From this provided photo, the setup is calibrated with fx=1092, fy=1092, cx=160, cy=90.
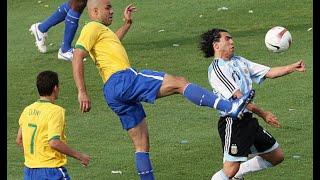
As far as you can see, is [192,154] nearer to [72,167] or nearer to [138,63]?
[72,167]

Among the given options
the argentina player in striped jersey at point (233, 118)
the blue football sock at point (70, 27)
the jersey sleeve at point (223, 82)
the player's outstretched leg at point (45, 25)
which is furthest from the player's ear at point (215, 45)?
the player's outstretched leg at point (45, 25)

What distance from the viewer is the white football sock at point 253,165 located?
11.3 metres

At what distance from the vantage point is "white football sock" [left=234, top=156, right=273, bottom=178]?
11.3 m

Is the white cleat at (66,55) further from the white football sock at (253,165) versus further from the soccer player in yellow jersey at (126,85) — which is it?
the white football sock at (253,165)

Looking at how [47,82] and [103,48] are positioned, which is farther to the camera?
[103,48]

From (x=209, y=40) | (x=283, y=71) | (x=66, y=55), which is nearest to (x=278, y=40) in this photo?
(x=283, y=71)

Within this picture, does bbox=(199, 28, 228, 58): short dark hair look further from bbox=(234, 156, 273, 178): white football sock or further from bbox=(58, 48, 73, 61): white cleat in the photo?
bbox=(58, 48, 73, 61): white cleat

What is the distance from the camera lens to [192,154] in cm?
1258

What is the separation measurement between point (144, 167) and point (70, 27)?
18.2 ft

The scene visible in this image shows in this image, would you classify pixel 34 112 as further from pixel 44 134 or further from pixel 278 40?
pixel 278 40

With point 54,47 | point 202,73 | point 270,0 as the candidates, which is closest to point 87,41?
point 202,73

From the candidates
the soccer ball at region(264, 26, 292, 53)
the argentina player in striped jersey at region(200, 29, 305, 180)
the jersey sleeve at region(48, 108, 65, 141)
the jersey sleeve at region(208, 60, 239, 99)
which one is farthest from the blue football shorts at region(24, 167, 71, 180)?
the soccer ball at region(264, 26, 292, 53)

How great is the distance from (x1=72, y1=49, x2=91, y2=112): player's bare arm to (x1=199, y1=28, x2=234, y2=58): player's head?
49.1 inches

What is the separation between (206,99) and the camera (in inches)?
418
